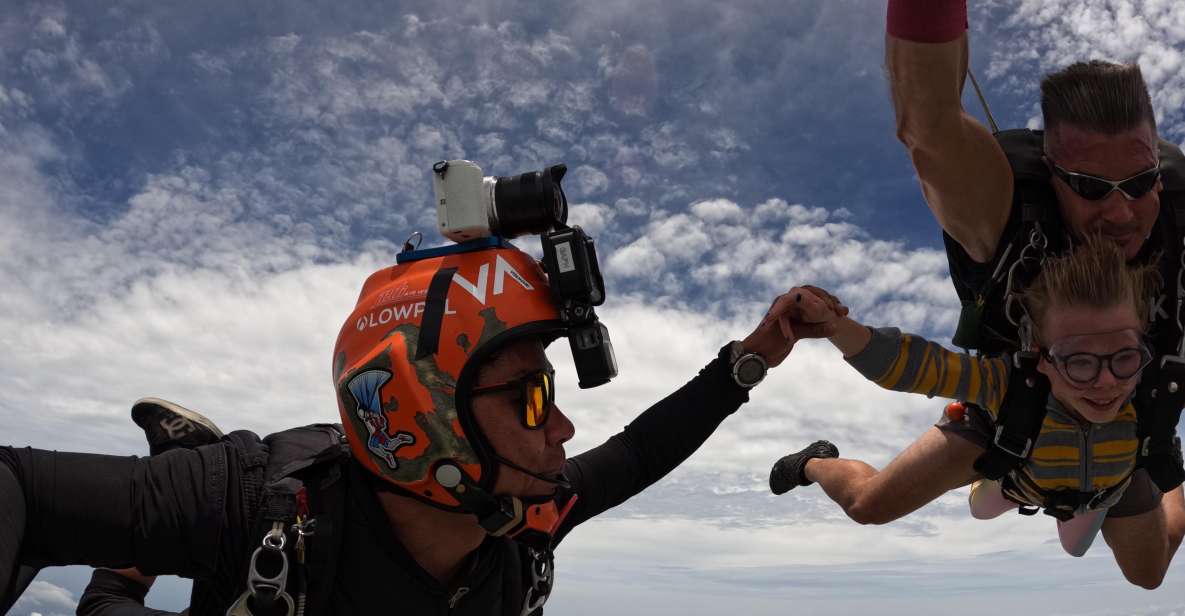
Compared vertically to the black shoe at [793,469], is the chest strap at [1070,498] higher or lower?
lower

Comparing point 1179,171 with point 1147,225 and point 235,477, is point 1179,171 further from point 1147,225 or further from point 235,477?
point 235,477

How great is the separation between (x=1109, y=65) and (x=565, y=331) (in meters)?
3.10

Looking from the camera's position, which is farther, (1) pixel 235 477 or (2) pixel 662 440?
(2) pixel 662 440

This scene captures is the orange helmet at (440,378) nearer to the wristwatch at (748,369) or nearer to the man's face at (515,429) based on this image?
the man's face at (515,429)

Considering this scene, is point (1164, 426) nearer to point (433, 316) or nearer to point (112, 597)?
point (433, 316)

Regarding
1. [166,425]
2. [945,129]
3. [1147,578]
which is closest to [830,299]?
[945,129]

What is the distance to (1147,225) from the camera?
374cm

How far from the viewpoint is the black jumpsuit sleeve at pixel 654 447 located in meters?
3.67

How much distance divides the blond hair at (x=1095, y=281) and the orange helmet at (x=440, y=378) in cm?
253

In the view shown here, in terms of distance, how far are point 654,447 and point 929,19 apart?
2223mm

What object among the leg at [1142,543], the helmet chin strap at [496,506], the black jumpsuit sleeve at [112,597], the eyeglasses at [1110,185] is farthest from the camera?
the leg at [1142,543]

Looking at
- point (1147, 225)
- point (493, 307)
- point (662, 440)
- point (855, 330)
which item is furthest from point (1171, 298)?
point (493, 307)

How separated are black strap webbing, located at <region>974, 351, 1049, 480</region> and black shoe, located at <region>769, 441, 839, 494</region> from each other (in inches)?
95.2

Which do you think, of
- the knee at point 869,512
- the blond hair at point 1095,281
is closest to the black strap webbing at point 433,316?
the blond hair at point 1095,281
